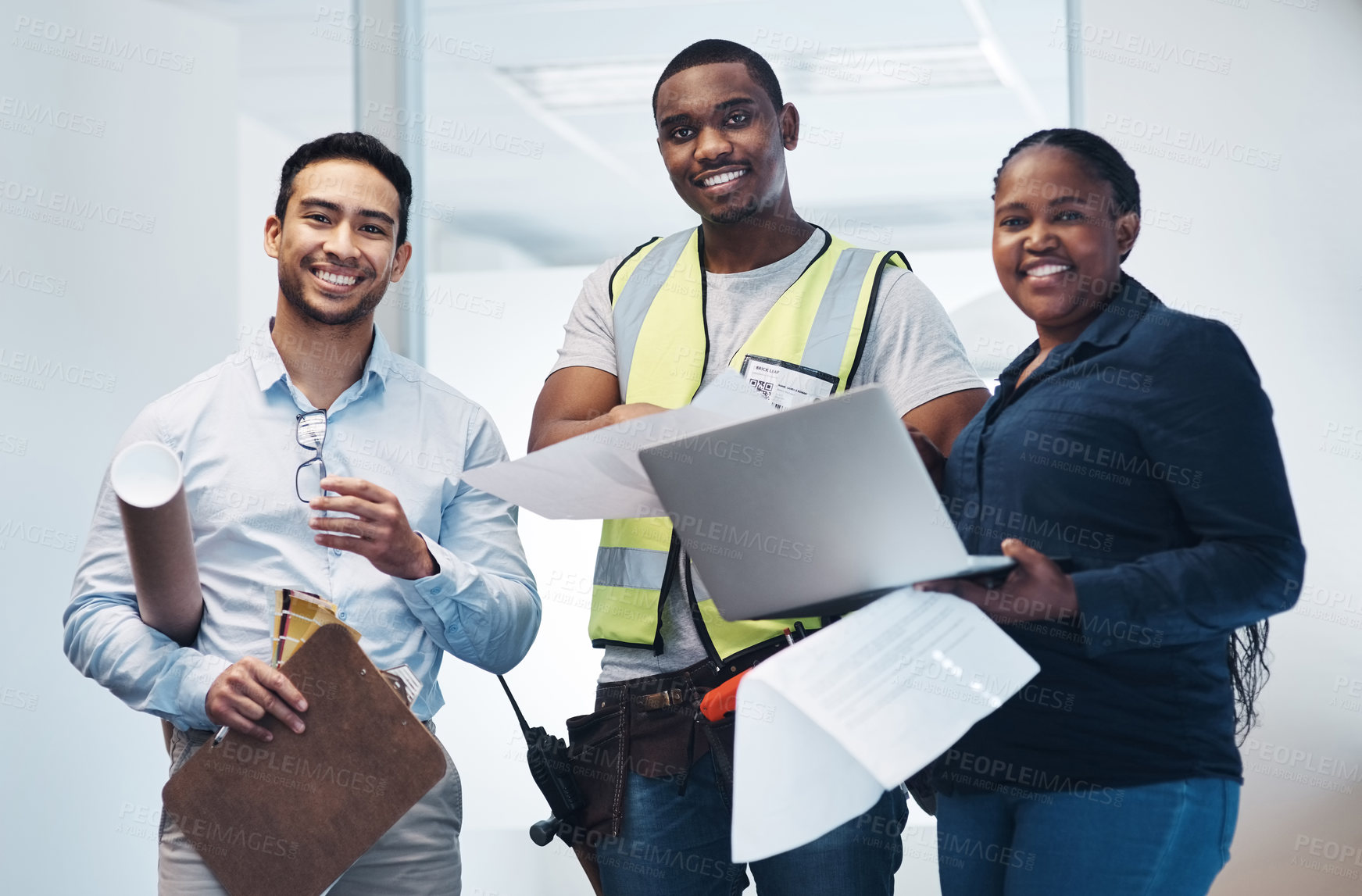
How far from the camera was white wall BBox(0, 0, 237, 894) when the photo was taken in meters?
2.82

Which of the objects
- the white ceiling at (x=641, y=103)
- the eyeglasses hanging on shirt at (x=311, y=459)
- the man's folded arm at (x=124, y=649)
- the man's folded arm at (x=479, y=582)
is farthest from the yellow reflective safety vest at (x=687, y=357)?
the white ceiling at (x=641, y=103)

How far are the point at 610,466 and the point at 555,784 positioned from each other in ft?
2.27

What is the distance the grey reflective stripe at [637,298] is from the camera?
6.02 ft

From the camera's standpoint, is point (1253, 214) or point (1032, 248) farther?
point (1253, 214)

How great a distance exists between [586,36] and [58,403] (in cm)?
178

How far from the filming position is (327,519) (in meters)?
1.52

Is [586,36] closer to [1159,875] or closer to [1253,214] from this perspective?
[1253,214]

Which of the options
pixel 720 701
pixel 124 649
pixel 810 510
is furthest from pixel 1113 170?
pixel 124 649

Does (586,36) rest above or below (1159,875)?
above

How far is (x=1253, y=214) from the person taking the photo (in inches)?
117

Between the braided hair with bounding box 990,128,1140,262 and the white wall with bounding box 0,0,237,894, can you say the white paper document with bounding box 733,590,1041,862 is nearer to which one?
the braided hair with bounding box 990,128,1140,262

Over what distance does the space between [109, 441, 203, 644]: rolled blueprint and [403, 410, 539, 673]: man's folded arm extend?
31cm

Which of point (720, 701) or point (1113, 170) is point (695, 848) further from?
point (1113, 170)

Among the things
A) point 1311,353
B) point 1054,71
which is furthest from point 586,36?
point 1311,353
